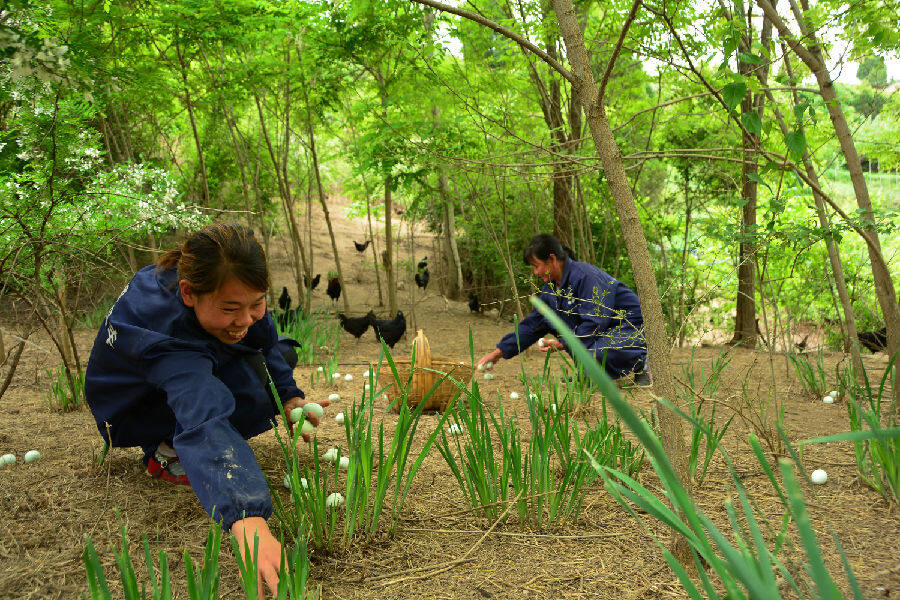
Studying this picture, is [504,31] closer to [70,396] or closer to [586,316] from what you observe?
[586,316]

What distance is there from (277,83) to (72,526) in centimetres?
603

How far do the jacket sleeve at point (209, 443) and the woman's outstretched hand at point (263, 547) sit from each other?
2 cm

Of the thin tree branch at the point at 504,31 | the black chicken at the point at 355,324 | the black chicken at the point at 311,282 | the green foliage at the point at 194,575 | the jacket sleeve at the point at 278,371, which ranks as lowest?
the black chicken at the point at 355,324

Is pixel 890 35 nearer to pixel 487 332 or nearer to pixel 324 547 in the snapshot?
pixel 324 547

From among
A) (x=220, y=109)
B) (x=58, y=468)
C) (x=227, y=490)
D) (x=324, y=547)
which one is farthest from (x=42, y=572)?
(x=220, y=109)

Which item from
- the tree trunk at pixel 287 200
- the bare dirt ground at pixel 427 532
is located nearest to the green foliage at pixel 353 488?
the bare dirt ground at pixel 427 532

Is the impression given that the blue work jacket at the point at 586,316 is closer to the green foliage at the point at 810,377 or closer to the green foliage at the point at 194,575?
the green foliage at the point at 810,377

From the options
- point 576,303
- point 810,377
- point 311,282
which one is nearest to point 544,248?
point 576,303

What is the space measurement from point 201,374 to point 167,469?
2.23 feet

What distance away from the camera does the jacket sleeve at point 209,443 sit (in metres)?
1.45

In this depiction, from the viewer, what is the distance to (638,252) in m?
1.48

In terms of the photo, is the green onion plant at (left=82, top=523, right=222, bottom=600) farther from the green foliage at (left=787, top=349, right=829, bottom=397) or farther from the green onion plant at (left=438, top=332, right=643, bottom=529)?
the green foliage at (left=787, top=349, right=829, bottom=397)

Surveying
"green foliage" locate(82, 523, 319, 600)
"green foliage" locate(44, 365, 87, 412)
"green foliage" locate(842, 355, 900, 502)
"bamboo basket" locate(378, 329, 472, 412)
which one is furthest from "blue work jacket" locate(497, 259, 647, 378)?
"green foliage" locate(82, 523, 319, 600)

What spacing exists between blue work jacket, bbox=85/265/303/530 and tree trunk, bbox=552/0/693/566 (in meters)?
0.99
